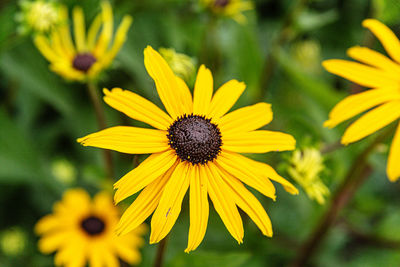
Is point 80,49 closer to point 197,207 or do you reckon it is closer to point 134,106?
point 134,106

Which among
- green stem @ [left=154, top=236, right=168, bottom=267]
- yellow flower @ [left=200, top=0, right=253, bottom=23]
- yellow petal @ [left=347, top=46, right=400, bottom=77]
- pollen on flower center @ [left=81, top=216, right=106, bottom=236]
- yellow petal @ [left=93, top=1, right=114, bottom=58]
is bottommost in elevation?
green stem @ [left=154, top=236, right=168, bottom=267]

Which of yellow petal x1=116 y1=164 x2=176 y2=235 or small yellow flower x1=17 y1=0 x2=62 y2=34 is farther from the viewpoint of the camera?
small yellow flower x1=17 y1=0 x2=62 y2=34

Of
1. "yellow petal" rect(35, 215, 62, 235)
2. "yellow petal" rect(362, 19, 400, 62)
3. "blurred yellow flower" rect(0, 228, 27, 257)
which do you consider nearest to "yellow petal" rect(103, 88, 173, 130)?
"yellow petal" rect(362, 19, 400, 62)

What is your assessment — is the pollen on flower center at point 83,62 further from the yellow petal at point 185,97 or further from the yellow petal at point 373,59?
the yellow petal at point 373,59

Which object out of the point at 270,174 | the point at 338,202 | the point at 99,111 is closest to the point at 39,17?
the point at 99,111

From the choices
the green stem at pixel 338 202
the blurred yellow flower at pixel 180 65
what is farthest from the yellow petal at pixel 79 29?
the green stem at pixel 338 202

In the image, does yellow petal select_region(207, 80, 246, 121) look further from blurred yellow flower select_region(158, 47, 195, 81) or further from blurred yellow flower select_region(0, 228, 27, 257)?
blurred yellow flower select_region(0, 228, 27, 257)
